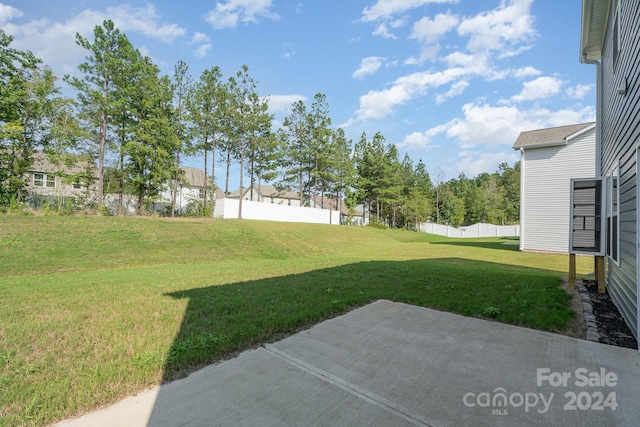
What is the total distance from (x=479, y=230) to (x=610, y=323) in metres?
33.4

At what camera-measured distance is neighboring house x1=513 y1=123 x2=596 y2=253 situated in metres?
12.6

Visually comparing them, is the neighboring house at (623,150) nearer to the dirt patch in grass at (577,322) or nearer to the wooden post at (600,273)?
the wooden post at (600,273)

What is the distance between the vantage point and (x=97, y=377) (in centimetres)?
218

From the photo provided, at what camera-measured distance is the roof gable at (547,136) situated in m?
12.9

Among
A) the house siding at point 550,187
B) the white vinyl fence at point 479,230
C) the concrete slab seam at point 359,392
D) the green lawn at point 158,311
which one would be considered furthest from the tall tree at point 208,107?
the white vinyl fence at point 479,230

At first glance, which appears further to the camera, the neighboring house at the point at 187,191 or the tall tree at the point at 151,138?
the neighboring house at the point at 187,191

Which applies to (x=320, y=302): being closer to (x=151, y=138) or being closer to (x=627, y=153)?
(x=627, y=153)

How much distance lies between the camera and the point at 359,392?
2053 millimetres

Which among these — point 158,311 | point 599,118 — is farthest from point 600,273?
point 158,311

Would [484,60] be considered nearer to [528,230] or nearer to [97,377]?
[528,230]

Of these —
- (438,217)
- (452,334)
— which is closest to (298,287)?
(452,334)

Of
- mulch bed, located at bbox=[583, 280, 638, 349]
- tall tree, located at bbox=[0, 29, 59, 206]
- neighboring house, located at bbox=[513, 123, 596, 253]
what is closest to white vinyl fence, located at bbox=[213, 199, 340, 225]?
tall tree, located at bbox=[0, 29, 59, 206]

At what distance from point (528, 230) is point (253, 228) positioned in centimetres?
1433

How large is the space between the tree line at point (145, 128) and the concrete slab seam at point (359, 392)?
18540mm
